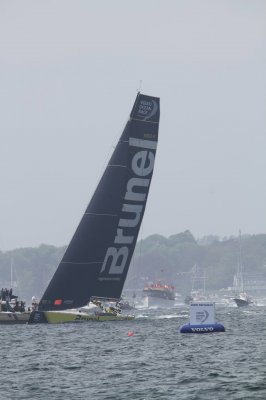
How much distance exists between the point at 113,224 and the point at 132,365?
32.4m

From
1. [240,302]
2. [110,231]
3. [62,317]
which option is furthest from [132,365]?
[240,302]

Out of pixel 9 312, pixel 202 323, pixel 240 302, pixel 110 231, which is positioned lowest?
pixel 202 323

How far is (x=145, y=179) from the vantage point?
77.5 metres

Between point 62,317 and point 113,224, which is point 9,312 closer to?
point 62,317

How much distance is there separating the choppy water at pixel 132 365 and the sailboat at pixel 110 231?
26.1 ft

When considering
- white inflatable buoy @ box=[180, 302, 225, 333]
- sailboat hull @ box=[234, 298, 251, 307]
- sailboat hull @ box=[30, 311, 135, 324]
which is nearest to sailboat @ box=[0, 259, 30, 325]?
sailboat hull @ box=[30, 311, 135, 324]

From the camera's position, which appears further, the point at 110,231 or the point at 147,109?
the point at 147,109

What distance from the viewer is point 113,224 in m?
75.8

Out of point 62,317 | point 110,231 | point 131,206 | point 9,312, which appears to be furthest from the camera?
point 9,312

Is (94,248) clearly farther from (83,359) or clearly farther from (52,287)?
(83,359)

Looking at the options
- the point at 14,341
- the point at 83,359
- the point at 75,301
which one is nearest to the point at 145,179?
the point at 75,301

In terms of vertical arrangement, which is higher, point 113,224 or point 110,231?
point 113,224

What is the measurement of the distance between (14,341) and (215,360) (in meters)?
18.5

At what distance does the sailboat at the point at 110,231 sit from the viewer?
74500 mm
